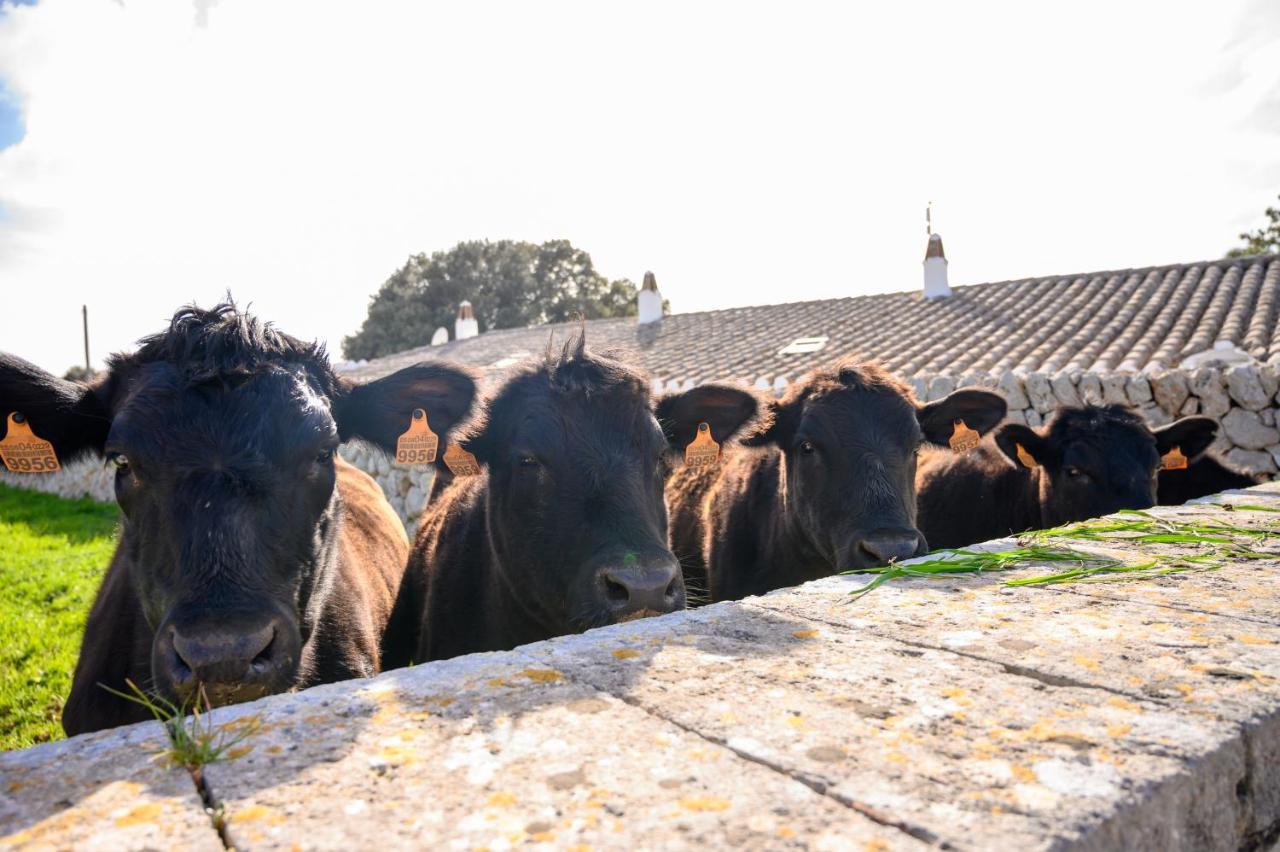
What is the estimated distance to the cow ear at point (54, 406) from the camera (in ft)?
10.6

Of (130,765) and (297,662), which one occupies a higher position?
(130,765)

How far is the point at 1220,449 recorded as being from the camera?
11.2 meters

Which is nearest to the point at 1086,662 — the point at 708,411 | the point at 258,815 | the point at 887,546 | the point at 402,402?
the point at 258,815

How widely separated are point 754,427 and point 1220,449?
351 inches

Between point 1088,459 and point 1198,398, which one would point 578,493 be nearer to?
point 1088,459

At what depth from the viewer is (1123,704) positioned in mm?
1650

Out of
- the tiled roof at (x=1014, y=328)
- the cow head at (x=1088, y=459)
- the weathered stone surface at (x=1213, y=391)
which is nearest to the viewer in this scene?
the cow head at (x=1088, y=459)

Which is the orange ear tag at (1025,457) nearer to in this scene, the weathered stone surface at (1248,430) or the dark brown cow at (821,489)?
the dark brown cow at (821,489)

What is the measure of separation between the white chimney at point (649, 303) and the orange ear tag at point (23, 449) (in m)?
22.5

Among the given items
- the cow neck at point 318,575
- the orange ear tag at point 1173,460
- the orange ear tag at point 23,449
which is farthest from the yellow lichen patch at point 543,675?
the orange ear tag at point 1173,460

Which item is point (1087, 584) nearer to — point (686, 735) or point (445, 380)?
point (686, 735)

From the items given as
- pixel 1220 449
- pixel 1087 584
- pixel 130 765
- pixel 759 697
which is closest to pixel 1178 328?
pixel 1220 449

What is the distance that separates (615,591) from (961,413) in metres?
3.65

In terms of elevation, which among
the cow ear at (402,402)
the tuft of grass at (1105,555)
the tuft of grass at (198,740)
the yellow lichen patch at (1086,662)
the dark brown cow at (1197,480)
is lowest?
the dark brown cow at (1197,480)
